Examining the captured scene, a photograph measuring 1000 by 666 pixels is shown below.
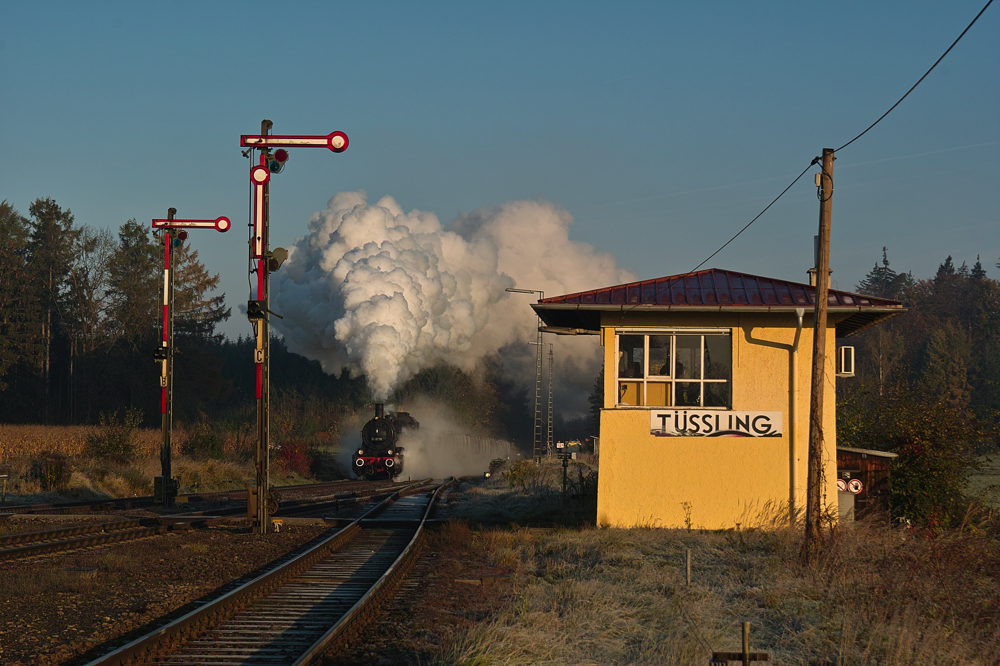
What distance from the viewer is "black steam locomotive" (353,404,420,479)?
1371 inches

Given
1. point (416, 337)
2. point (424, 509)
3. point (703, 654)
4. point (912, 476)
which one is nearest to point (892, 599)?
point (703, 654)

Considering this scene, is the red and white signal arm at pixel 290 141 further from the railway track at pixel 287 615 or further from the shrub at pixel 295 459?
the shrub at pixel 295 459

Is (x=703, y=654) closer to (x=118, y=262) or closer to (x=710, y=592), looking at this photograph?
(x=710, y=592)

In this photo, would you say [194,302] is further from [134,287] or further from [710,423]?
[710,423]

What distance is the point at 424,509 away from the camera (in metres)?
20.7

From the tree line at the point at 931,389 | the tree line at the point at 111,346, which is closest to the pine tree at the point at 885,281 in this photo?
the tree line at the point at 931,389

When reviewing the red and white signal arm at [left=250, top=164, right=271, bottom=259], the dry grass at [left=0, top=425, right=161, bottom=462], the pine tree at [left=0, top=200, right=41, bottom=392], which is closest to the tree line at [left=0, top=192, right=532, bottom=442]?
the pine tree at [left=0, top=200, right=41, bottom=392]

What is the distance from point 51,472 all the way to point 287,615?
18.6 m

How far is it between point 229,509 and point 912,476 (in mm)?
14459

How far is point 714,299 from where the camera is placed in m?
14.0

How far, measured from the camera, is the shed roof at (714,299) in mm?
13672

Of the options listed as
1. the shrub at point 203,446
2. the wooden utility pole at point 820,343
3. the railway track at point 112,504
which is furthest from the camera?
the shrub at point 203,446

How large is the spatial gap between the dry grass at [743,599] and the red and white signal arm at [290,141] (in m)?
7.54

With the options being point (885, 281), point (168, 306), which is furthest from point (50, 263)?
point (885, 281)
